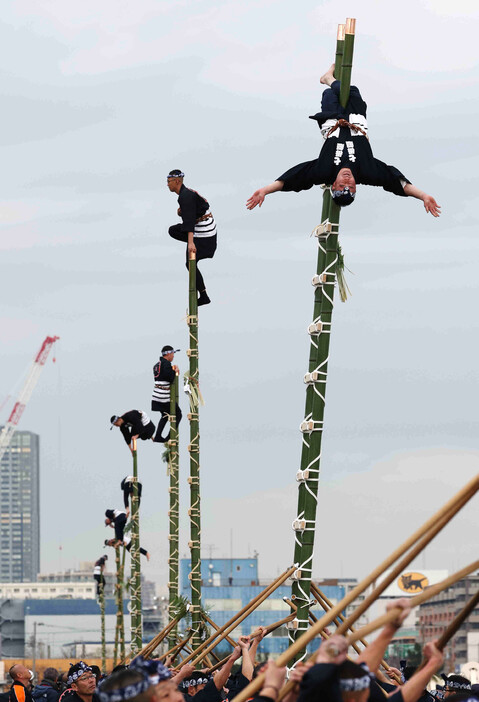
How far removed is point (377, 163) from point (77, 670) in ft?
20.9

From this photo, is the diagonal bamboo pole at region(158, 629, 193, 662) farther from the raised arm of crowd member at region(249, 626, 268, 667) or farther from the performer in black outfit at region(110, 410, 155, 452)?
the performer in black outfit at region(110, 410, 155, 452)

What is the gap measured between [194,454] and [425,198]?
1146cm

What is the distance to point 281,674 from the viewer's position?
8766 mm

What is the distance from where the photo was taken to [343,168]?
15195 millimetres

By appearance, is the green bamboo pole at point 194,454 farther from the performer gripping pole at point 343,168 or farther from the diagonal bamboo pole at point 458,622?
the diagonal bamboo pole at point 458,622

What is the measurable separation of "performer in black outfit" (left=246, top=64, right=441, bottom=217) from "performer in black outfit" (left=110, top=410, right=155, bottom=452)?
22775 millimetres

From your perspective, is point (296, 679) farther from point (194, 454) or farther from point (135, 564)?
point (135, 564)

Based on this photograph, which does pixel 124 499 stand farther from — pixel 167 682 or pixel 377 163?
pixel 167 682

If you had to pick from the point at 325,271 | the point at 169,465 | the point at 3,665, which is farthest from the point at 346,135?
the point at 3,665

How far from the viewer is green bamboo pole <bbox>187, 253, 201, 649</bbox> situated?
25312mm

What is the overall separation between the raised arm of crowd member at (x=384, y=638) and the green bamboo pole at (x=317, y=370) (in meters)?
6.89

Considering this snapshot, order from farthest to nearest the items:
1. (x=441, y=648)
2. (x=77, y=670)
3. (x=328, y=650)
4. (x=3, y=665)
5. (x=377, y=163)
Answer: (x=3, y=665) → (x=377, y=163) → (x=77, y=670) → (x=441, y=648) → (x=328, y=650)

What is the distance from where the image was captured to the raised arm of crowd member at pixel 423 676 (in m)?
8.93

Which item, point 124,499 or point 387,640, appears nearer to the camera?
point 387,640
